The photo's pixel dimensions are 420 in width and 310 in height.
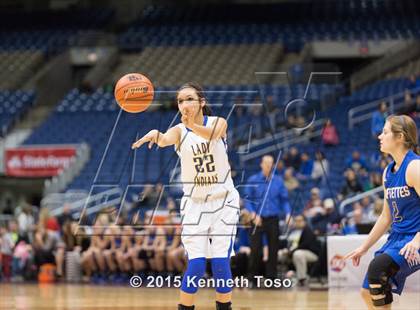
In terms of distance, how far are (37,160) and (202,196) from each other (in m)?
18.4

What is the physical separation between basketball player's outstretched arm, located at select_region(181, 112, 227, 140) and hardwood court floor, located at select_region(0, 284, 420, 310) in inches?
121

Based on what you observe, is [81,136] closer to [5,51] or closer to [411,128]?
[5,51]

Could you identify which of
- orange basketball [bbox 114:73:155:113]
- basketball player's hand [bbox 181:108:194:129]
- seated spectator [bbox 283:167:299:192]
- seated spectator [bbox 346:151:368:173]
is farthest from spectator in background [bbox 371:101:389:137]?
basketball player's hand [bbox 181:108:194:129]

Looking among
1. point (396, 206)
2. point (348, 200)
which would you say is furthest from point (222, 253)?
point (348, 200)

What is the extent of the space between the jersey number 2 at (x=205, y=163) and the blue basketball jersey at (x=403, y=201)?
143 cm

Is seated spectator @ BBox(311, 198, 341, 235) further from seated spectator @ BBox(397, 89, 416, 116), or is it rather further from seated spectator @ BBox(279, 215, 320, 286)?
seated spectator @ BBox(397, 89, 416, 116)

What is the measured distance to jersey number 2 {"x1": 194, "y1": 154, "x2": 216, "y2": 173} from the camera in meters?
6.95

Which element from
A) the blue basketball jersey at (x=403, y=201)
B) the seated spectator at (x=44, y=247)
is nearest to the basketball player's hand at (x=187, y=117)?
the blue basketball jersey at (x=403, y=201)

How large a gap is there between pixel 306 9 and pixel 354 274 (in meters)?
18.5

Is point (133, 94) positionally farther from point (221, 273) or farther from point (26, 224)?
point (26, 224)

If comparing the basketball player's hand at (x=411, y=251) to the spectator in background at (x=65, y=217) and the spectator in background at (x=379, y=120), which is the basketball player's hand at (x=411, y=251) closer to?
the spectator in background at (x=65, y=217)

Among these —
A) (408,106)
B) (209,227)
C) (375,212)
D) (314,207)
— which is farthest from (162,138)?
(408,106)

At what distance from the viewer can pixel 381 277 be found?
6.08 metres

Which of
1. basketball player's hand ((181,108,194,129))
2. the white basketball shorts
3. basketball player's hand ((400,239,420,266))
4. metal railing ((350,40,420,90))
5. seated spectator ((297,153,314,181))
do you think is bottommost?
basketball player's hand ((400,239,420,266))
